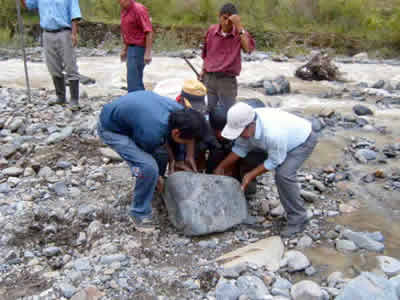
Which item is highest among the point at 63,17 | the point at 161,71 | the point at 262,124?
the point at 63,17

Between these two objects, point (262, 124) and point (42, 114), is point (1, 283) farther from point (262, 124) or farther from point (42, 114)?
point (42, 114)

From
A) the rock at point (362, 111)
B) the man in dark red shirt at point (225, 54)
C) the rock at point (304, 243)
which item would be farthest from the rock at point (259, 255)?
the rock at point (362, 111)

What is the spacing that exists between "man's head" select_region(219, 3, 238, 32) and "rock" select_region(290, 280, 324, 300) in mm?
2725

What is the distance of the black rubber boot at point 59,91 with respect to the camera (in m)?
5.77

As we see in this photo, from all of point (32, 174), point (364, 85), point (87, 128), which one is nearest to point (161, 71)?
point (364, 85)

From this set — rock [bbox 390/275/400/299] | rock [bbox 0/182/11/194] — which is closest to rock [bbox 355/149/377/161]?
rock [bbox 390/275/400/299]

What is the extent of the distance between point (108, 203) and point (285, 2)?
14022 mm

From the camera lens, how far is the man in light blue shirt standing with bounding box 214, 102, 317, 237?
9.41 feet

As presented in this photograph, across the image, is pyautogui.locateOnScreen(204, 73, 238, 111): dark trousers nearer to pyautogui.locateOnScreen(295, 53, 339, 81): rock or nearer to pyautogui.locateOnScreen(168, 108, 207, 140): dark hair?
pyautogui.locateOnScreen(168, 108, 207, 140): dark hair

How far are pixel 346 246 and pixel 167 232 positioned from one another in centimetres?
129

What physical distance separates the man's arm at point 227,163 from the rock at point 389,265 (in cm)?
120

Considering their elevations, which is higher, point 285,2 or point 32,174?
point 285,2

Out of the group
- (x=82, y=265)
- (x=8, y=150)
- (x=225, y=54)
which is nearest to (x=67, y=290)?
(x=82, y=265)

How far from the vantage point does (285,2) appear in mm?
15773
